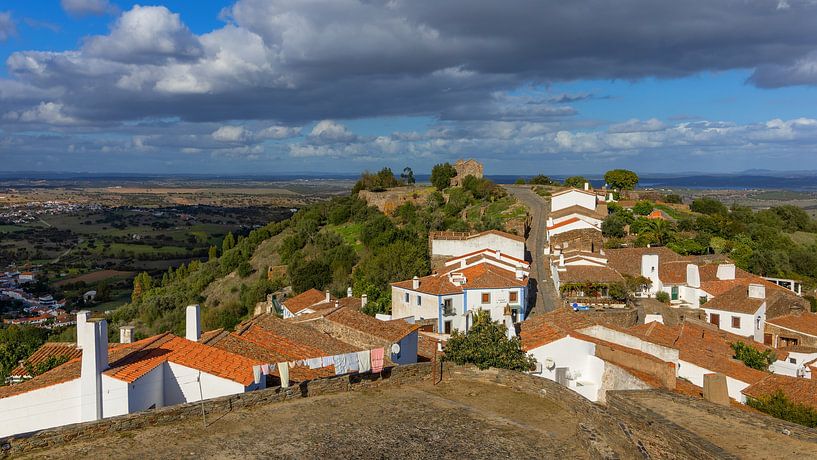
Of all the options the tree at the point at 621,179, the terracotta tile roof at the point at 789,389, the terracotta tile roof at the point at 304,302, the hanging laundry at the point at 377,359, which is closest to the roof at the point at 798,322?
the terracotta tile roof at the point at 789,389

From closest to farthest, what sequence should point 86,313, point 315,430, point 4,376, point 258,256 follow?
point 315,430 < point 86,313 < point 4,376 < point 258,256

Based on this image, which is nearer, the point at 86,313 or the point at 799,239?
the point at 86,313

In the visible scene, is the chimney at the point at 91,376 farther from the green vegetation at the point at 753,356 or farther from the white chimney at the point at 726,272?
the white chimney at the point at 726,272

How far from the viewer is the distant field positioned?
7768 centimetres

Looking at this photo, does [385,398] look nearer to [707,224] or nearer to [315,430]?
[315,430]

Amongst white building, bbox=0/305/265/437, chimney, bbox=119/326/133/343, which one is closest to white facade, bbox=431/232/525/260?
chimney, bbox=119/326/133/343

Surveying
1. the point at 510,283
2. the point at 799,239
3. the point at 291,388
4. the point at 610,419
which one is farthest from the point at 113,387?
the point at 799,239

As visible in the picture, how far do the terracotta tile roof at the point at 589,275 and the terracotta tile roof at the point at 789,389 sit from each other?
13.0 meters

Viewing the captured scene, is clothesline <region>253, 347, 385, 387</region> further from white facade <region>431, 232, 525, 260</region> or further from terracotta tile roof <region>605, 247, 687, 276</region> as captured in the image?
terracotta tile roof <region>605, 247, 687, 276</region>

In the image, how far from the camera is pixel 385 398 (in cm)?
1193

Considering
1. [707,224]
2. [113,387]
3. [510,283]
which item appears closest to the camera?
[113,387]

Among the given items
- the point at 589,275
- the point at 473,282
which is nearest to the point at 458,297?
the point at 473,282

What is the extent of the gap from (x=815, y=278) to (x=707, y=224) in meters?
8.95

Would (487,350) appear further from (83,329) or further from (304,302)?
(304,302)
